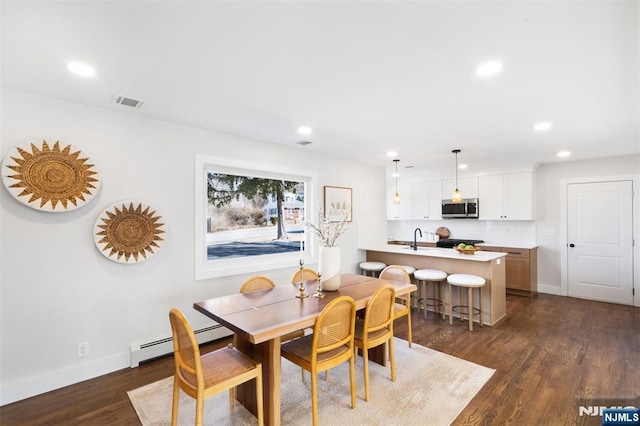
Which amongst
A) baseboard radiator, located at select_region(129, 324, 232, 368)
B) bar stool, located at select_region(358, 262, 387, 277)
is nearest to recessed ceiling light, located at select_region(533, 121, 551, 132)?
bar stool, located at select_region(358, 262, 387, 277)

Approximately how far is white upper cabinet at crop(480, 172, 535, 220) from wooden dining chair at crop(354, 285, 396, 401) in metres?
4.51

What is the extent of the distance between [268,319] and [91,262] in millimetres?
1807

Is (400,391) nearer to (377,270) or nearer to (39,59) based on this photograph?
(377,270)

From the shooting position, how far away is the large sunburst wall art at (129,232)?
2.73m

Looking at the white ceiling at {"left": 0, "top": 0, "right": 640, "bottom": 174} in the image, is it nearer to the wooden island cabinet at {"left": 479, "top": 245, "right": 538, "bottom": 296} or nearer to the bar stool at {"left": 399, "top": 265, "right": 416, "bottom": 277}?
the bar stool at {"left": 399, "top": 265, "right": 416, "bottom": 277}

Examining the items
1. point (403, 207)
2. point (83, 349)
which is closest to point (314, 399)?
point (83, 349)

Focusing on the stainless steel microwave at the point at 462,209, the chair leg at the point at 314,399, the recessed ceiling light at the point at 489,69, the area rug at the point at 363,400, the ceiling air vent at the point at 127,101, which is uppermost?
the recessed ceiling light at the point at 489,69

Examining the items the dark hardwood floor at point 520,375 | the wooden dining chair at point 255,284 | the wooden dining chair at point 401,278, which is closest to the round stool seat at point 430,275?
the dark hardwood floor at point 520,375

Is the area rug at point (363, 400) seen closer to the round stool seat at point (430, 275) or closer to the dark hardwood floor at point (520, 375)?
the dark hardwood floor at point (520, 375)

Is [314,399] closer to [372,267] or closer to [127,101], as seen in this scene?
[127,101]

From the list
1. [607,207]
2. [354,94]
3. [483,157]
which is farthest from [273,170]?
[607,207]

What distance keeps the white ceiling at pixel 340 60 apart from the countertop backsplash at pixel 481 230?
2.93 m
